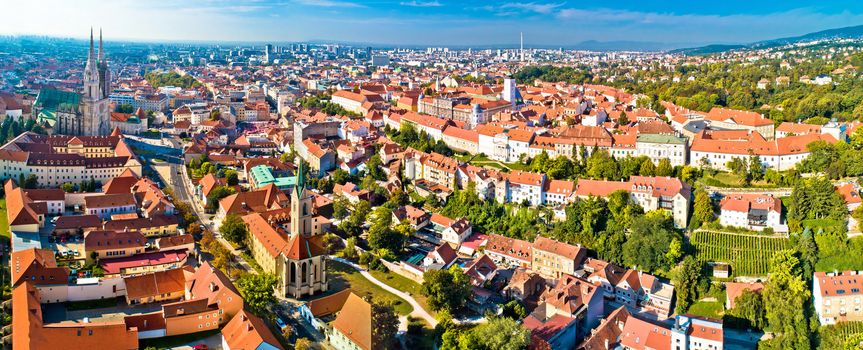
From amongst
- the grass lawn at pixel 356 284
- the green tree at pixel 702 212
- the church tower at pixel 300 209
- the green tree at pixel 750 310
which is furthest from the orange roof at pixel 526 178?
the church tower at pixel 300 209

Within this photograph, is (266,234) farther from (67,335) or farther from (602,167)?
(602,167)

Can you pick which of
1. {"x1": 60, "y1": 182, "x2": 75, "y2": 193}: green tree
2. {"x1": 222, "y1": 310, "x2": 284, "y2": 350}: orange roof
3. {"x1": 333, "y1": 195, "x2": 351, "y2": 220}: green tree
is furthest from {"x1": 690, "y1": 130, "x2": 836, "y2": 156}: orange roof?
Answer: {"x1": 60, "y1": 182, "x2": 75, "y2": 193}: green tree

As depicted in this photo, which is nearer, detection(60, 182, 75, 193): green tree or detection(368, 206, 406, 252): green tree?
detection(368, 206, 406, 252): green tree

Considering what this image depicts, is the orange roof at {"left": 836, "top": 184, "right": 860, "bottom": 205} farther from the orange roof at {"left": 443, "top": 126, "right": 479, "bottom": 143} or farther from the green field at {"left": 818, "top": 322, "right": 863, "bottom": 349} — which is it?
the orange roof at {"left": 443, "top": 126, "right": 479, "bottom": 143}

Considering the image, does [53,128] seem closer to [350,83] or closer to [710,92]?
[350,83]

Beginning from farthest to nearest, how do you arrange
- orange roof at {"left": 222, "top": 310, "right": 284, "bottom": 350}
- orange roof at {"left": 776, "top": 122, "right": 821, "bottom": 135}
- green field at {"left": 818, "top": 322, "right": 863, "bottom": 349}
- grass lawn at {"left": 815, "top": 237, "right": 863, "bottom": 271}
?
orange roof at {"left": 776, "top": 122, "right": 821, "bottom": 135} < grass lawn at {"left": 815, "top": 237, "right": 863, "bottom": 271} < green field at {"left": 818, "top": 322, "right": 863, "bottom": 349} < orange roof at {"left": 222, "top": 310, "right": 284, "bottom": 350}

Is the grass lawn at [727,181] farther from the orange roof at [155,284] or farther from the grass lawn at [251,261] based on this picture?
the orange roof at [155,284]

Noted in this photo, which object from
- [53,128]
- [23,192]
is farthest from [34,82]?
[23,192]
